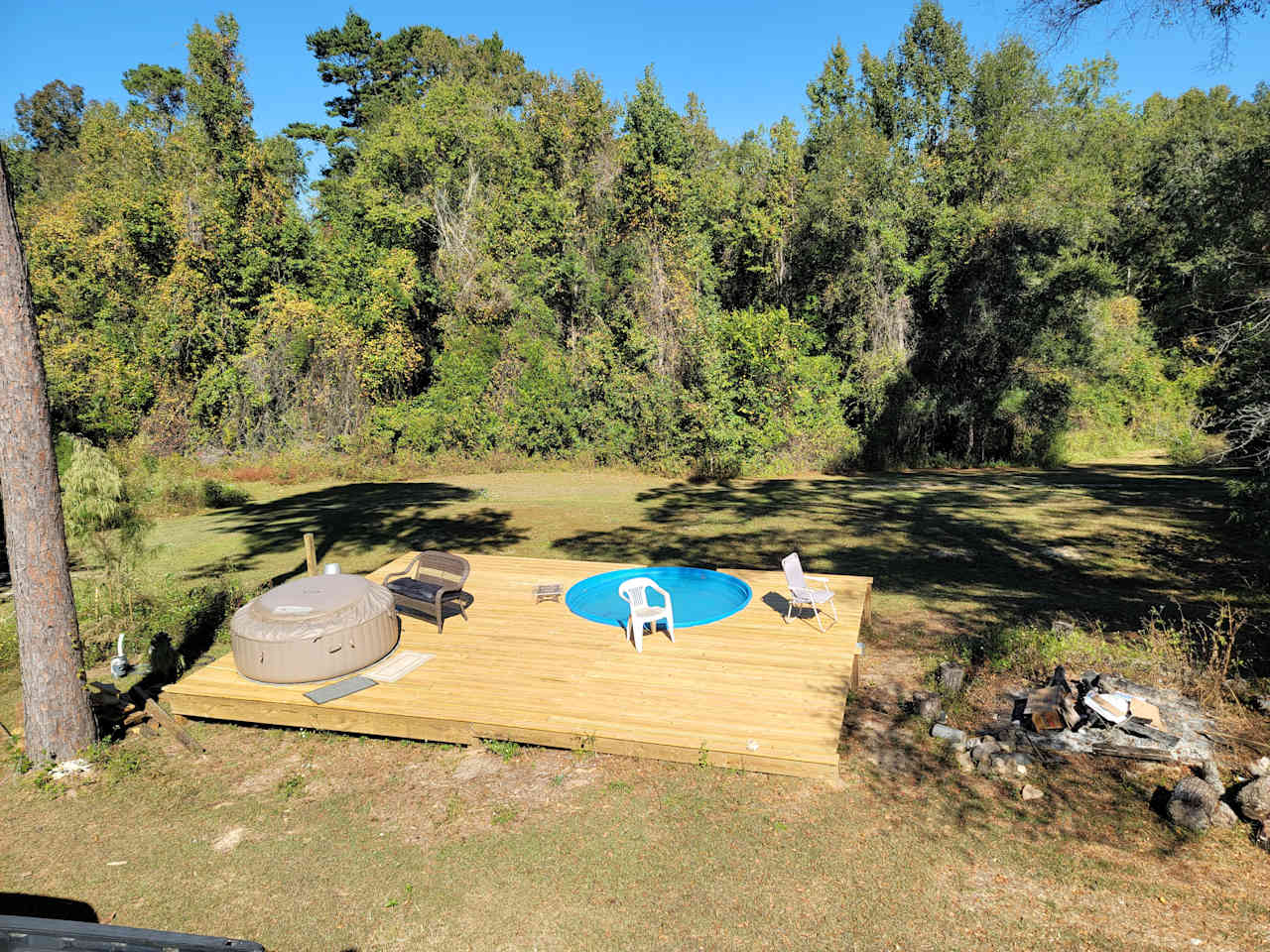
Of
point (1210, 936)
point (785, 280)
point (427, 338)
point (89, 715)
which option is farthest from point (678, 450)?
point (1210, 936)

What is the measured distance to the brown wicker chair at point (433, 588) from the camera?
29.3 feet

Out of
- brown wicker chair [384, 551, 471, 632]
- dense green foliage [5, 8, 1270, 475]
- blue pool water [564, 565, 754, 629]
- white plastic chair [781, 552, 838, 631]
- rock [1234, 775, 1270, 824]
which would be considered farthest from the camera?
dense green foliage [5, 8, 1270, 475]

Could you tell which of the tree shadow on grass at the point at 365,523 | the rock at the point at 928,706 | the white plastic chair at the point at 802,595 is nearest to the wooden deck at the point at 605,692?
the white plastic chair at the point at 802,595

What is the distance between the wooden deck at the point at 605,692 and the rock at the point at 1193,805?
2431 millimetres

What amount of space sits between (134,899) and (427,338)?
2247cm

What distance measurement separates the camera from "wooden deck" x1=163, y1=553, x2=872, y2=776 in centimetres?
645

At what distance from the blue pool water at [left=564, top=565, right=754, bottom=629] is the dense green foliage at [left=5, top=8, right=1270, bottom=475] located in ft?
35.4

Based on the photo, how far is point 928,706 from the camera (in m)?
7.20

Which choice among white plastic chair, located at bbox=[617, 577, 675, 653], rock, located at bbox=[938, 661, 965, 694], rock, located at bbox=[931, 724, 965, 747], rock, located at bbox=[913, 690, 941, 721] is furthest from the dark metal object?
rock, located at bbox=[938, 661, 965, 694]

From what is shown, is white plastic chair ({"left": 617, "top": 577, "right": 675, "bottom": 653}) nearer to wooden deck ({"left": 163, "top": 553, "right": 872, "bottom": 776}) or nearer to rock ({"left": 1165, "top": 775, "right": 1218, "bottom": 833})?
wooden deck ({"left": 163, "top": 553, "right": 872, "bottom": 776})

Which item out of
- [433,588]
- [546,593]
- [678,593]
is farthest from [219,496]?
[678,593]

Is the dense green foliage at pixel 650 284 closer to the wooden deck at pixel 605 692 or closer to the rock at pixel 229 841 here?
the wooden deck at pixel 605 692

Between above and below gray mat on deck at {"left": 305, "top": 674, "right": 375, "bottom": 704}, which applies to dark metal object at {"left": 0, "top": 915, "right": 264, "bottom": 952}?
above

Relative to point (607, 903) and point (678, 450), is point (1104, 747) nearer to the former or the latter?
point (607, 903)
